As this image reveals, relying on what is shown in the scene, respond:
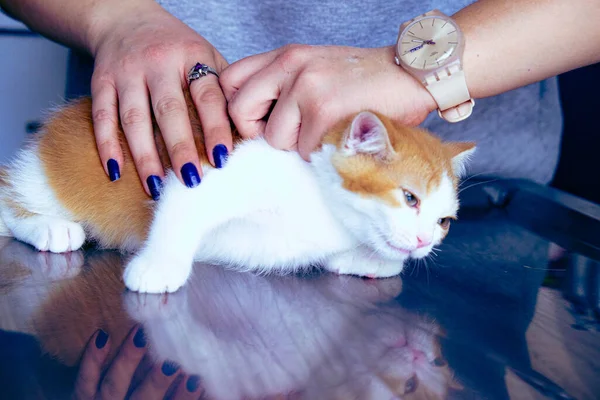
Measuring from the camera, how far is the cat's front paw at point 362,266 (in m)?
0.98

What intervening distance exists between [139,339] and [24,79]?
1.78 meters

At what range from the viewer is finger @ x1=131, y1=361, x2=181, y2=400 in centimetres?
49

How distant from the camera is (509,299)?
884 millimetres

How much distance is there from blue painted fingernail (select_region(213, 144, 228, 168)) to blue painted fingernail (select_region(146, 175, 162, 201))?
106mm

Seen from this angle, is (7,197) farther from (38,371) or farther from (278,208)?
(38,371)

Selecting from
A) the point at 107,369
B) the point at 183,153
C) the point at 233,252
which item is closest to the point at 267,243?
the point at 233,252

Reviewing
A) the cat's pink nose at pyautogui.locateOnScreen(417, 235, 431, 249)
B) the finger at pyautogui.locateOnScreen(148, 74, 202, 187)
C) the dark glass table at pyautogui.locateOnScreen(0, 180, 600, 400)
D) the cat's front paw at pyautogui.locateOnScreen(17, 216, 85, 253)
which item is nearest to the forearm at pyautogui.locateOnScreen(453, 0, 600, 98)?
the cat's pink nose at pyautogui.locateOnScreen(417, 235, 431, 249)

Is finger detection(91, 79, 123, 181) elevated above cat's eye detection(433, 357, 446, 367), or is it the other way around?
finger detection(91, 79, 123, 181)

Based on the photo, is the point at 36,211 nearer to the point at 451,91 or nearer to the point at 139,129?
the point at 139,129

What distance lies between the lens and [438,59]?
876mm

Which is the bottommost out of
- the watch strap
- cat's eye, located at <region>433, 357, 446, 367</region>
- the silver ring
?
cat's eye, located at <region>433, 357, 446, 367</region>

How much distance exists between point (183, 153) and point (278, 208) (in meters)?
0.18

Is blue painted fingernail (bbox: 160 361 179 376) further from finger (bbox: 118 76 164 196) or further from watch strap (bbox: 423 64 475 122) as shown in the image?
watch strap (bbox: 423 64 475 122)

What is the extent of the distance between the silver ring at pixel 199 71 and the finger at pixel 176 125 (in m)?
0.02
